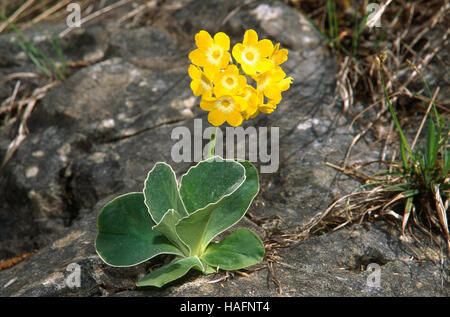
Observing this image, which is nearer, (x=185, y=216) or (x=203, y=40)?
(x=203, y=40)

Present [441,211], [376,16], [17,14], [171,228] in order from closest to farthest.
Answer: [171,228]
[441,211]
[376,16]
[17,14]

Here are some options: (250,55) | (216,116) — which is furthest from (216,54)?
(216,116)

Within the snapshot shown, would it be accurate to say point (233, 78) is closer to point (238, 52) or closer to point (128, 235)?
point (238, 52)

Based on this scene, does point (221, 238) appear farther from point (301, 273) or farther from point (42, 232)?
point (42, 232)

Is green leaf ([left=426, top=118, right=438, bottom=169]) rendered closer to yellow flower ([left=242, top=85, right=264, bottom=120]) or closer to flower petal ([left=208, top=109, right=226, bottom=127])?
yellow flower ([left=242, top=85, right=264, bottom=120])

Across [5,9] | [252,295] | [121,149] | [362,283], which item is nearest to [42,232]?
[121,149]
